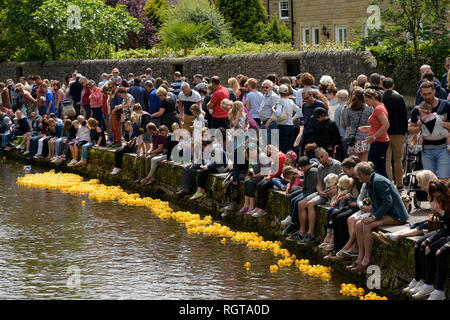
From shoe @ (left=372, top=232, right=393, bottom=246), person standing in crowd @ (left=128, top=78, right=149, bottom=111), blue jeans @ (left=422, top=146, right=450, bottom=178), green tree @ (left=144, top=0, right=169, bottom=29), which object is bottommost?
shoe @ (left=372, top=232, right=393, bottom=246)

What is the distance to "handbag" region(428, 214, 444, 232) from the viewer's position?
9750 millimetres

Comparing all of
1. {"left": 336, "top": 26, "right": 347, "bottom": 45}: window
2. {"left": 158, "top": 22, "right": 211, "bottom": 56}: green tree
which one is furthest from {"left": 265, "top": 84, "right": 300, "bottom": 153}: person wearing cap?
{"left": 336, "top": 26, "right": 347, "bottom": 45}: window

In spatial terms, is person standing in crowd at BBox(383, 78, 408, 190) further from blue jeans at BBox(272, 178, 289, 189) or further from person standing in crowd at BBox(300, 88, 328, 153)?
blue jeans at BBox(272, 178, 289, 189)

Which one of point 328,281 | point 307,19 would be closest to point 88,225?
point 328,281

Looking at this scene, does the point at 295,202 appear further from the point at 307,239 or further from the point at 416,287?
the point at 416,287

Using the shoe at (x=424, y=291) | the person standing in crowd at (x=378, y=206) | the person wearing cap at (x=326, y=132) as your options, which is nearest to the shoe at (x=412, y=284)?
the shoe at (x=424, y=291)

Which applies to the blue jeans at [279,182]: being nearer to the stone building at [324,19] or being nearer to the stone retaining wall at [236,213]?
the stone retaining wall at [236,213]

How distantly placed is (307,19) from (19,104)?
13579mm

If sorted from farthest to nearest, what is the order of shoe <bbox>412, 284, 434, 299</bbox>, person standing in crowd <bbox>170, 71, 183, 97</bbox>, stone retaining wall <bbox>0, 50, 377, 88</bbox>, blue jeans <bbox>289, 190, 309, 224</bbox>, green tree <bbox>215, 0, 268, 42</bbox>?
green tree <bbox>215, 0, 268, 42</bbox>
person standing in crowd <bbox>170, 71, 183, 97</bbox>
stone retaining wall <bbox>0, 50, 377, 88</bbox>
blue jeans <bbox>289, 190, 309, 224</bbox>
shoe <bbox>412, 284, 434, 299</bbox>

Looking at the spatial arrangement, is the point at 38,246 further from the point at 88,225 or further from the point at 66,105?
the point at 66,105

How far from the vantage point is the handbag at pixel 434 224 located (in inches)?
384

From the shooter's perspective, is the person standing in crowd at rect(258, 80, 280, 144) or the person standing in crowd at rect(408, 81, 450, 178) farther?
the person standing in crowd at rect(258, 80, 280, 144)

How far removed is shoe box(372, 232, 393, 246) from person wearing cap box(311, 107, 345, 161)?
308cm
